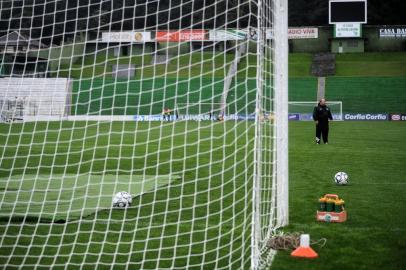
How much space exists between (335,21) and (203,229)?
40.7 m

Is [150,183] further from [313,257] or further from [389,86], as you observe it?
[389,86]

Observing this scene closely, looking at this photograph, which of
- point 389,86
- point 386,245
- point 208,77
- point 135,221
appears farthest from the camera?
point 389,86

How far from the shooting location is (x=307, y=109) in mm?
38844

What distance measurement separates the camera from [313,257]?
17.6ft

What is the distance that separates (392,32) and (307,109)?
1952cm

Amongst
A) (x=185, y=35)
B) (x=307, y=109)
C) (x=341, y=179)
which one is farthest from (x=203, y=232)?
(x=307, y=109)

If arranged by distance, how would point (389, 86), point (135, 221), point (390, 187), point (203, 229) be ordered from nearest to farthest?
point (203, 229), point (135, 221), point (390, 187), point (389, 86)

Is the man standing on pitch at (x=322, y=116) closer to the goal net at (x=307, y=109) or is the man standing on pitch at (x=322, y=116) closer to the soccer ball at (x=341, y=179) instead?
the soccer ball at (x=341, y=179)

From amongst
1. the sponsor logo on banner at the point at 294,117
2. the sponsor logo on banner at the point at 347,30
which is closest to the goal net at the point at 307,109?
the sponsor logo on banner at the point at 294,117

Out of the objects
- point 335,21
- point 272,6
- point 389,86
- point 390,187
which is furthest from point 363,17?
point 272,6

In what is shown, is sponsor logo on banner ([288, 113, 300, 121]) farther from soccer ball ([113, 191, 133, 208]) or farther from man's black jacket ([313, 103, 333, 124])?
soccer ball ([113, 191, 133, 208])

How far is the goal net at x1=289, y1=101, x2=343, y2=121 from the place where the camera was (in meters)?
38.1

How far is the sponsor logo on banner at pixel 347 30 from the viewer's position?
162 feet

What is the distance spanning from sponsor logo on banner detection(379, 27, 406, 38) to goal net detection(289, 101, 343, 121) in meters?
17.9
